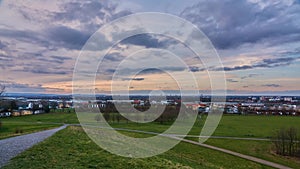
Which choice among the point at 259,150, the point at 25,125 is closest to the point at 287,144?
the point at 259,150

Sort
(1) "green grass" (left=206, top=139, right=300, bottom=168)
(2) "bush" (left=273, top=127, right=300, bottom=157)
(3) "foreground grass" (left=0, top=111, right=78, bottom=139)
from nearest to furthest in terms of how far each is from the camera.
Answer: (1) "green grass" (left=206, top=139, right=300, bottom=168) → (3) "foreground grass" (left=0, top=111, right=78, bottom=139) → (2) "bush" (left=273, top=127, right=300, bottom=157)

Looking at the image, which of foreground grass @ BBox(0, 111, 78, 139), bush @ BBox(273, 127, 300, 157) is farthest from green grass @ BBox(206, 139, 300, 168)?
foreground grass @ BBox(0, 111, 78, 139)

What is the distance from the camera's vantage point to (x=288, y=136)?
1829 inches

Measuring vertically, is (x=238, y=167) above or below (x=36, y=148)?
below

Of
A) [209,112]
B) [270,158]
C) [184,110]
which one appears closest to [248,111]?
[209,112]

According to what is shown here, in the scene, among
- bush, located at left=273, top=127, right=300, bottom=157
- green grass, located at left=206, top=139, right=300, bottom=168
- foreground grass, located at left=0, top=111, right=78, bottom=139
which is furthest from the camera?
bush, located at left=273, top=127, right=300, bottom=157

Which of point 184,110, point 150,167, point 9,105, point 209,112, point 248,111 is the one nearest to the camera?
point 150,167

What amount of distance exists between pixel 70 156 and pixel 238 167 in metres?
19.3

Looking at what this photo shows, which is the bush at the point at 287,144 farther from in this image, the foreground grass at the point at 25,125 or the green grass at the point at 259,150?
the foreground grass at the point at 25,125

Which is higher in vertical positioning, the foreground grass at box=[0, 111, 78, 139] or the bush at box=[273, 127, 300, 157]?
the foreground grass at box=[0, 111, 78, 139]

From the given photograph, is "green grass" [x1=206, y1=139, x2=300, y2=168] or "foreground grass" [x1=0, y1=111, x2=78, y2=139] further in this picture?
"foreground grass" [x1=0, y1=111, x2=78, y2=139]

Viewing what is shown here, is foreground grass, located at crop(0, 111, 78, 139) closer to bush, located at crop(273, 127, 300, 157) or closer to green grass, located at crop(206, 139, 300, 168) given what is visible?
green grass, located at crop(206, 139, 300, 168)

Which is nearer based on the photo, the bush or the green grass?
the green grass

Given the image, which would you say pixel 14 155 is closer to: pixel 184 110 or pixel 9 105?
pixel 184 110
